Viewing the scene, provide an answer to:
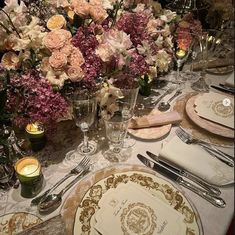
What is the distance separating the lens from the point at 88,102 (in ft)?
2.71

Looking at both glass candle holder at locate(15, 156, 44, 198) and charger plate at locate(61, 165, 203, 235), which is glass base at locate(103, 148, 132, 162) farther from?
glass candle holder at locate(15, 156, 44, 198)

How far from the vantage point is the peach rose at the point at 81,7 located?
2.85 feet

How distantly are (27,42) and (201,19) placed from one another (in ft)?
2.58

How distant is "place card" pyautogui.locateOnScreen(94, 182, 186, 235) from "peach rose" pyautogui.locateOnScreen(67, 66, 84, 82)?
32 centimetres

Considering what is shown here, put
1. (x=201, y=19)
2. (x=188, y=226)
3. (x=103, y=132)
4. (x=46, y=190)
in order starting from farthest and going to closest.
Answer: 1. (x=201, y=19)
2. (x=103, y=132)
3. (x=46, y=190)
4. (x=188, y=226)

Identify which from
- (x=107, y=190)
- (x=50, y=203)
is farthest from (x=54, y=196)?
(x=107, y=190)

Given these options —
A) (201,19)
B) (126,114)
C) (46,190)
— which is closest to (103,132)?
(126,114)

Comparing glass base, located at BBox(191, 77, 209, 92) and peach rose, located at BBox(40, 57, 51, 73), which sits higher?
peach rose, located at BBox(40, 57, 51, 73)

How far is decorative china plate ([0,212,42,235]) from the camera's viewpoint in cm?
70

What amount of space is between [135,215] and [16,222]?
299mm

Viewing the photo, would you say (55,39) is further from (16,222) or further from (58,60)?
(16,222)

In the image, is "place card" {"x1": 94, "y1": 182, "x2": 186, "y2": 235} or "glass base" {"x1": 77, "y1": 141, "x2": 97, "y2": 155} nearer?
"place card" {"x1": 94, "y1": 182, "x2": 186, "y2": 235}

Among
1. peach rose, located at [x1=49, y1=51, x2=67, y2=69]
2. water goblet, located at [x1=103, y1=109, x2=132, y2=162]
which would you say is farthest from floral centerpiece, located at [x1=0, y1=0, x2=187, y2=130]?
water goblet, located at [x1=103, y1=109, x2=132, y2=162]

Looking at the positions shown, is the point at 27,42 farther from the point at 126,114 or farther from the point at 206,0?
the point at 206,0
